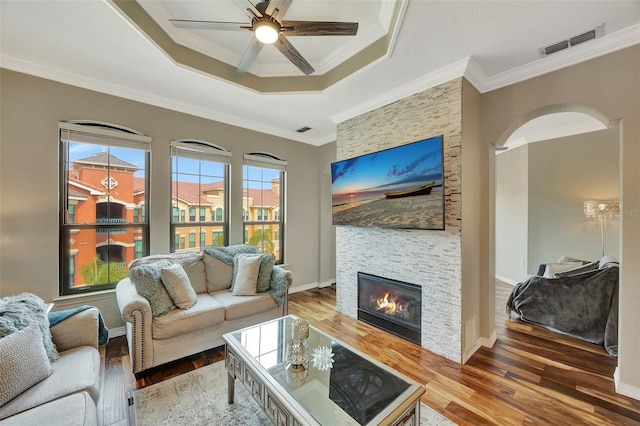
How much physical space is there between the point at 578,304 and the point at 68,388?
462cm

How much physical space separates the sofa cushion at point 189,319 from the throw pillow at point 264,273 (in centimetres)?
52

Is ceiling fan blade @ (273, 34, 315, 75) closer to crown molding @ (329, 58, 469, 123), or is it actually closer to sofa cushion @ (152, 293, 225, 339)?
crown molding @ (329, 58, 469, 123)

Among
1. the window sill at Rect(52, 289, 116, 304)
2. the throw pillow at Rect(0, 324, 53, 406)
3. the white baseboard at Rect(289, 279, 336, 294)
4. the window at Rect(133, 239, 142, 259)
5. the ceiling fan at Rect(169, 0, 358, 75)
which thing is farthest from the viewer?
the white baseboard at Rect(289, 279, 336, 294)

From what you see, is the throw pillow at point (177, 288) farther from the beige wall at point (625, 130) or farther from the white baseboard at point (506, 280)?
the white baseboard at point (506, 280)

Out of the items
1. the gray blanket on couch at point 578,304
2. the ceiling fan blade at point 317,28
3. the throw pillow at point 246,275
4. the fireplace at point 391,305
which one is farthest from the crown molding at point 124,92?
the gray blanket on couch at point 578,304

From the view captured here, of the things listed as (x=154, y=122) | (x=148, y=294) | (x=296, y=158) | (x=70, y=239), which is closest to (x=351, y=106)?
(x=296, y=158)

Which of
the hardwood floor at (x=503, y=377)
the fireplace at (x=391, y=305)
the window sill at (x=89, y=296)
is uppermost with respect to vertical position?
the window sill at (x=89, y=296)

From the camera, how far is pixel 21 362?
53.4 inches

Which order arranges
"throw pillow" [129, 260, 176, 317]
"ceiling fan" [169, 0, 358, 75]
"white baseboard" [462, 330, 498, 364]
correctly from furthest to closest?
"white baseboard" [462, 330, 498, 364] → "throw pillow" [129, 260, 176, 317] → "ceiling fan" [169, 0, 358, 75]

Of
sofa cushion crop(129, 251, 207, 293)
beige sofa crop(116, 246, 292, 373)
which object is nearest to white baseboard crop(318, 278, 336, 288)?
beige sofa crop(116, 246, 292, 373)

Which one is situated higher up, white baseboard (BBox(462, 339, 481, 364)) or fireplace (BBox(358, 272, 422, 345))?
fireplace (BBox(358, 272, 422, 345))

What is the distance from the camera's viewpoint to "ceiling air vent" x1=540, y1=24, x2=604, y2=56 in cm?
198

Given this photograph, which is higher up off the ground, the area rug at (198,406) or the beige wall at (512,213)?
the beige wall at (512,213)

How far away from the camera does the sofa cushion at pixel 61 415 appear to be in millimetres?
1175
